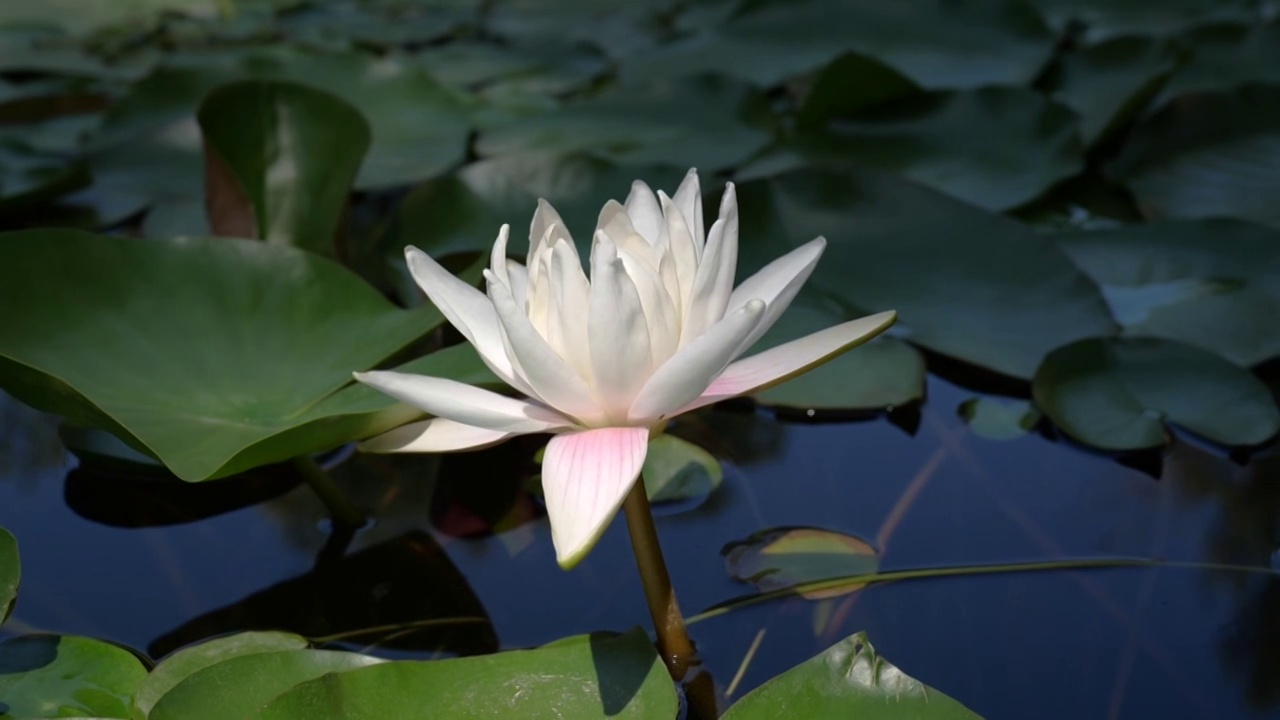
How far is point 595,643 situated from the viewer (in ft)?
2.96

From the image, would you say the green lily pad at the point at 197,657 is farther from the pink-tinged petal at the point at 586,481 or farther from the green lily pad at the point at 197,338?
the pink-tinged petal at the point at 586,481

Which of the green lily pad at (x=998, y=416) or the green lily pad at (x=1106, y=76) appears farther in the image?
the green lily pad at (x=1106, y=76)

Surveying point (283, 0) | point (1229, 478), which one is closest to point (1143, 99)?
point (1229, 478)

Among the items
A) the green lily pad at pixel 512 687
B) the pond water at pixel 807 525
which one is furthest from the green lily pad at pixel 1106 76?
the green lily pad at pixel 512 687

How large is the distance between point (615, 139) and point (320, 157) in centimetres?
72

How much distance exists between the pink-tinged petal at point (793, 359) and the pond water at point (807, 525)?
0.96ft

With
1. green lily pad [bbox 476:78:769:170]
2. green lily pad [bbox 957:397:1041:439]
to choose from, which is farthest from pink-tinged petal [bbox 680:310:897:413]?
green lily pad [bbox 476:78:769:170]

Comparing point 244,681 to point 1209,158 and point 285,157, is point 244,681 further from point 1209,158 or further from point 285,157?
point 1209,158

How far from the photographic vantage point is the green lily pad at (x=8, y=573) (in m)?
0.93

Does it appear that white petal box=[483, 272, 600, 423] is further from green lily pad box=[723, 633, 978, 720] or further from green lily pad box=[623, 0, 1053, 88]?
green lily pad box=[623, 0, 1053, 88]

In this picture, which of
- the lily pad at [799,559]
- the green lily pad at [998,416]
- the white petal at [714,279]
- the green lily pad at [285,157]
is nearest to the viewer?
the white petal at [714,279]

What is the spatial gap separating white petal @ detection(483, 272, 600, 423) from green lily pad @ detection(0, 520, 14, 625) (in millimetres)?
512

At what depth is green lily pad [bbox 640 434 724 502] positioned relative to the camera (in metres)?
1.28

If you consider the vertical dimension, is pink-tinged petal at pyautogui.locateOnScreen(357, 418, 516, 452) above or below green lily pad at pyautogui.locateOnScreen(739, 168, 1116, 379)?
above
